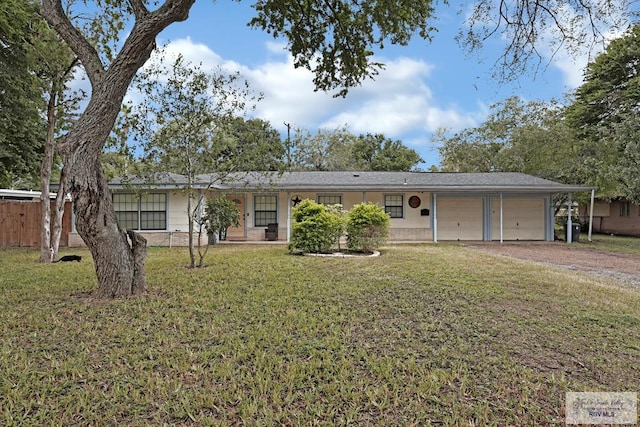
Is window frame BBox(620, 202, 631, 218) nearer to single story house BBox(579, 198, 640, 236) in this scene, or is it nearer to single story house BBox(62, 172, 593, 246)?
single story house BBox(579, 198, 640, 236)

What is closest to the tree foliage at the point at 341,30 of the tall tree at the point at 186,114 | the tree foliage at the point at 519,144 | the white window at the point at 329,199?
the tall tree at the point at 186,114

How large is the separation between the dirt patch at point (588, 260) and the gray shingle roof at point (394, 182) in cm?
247

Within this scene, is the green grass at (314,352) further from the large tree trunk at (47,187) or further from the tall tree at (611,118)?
the tall tree at (611,118)

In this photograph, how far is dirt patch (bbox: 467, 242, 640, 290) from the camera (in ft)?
26.0

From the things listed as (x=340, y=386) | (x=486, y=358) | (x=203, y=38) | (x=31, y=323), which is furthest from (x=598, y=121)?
(x=31, y=323)

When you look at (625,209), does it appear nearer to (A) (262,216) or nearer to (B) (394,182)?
(B) (394,182)

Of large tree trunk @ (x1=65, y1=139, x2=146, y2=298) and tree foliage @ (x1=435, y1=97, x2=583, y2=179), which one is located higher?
tree foliage @ (x1=435, y1=97, x2=583, y2=179)

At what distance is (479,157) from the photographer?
24766mm

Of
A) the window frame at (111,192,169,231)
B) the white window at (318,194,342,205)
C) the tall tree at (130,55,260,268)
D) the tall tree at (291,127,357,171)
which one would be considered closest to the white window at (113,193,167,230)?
the window frame at (111,192,169,231)

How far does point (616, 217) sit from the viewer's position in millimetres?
21953

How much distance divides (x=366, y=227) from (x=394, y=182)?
18.1 feet

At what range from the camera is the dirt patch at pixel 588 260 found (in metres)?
7.93

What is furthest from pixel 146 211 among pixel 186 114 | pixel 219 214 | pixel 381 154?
pixel 381 154

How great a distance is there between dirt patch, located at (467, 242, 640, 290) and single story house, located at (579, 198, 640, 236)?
10.0 metres
